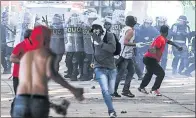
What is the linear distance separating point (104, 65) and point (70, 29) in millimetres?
7600

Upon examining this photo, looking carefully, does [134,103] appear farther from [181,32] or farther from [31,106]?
[181,32]

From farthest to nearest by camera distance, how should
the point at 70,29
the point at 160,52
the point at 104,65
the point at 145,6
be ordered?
the point at 145,6, the point at 70,29, the point at 160,52, the point at 104,65

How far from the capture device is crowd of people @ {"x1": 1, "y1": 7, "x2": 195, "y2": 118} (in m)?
6.10

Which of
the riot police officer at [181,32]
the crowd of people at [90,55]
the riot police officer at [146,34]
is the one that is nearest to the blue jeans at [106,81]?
the crowd of people at [90,55]

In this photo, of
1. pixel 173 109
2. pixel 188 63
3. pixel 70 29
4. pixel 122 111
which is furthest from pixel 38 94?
pixel 188 63

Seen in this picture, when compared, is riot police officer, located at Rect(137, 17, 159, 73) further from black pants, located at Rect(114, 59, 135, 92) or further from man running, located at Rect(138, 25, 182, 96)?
black pants, located at Rect(114, 59, 135, 92)

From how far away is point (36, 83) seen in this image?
609 centimetres

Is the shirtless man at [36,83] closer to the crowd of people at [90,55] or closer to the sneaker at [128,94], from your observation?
the crowd of people at [90,55]

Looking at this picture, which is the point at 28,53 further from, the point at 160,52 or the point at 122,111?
the point at 160,52

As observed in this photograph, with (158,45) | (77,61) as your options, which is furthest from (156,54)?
(77,61)

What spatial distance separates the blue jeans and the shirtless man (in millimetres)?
3361

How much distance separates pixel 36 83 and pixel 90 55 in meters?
11.4

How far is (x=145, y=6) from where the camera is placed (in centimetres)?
4156

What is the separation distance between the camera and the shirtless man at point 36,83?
5996mm
